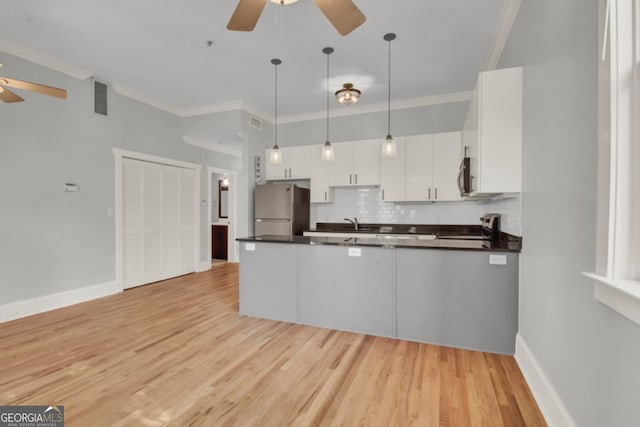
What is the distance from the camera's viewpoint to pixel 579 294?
140 centimetres

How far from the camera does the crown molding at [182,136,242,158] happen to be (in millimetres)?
5609

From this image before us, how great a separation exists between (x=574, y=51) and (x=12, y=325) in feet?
16.8

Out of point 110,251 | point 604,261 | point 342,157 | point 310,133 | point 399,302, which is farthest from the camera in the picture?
point 310,133

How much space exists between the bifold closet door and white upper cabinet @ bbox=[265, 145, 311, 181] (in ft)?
5.36

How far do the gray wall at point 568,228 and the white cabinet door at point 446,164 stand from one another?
2149 mm

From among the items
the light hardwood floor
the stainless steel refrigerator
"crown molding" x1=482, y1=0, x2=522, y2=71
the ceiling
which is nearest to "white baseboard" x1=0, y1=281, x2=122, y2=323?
the light hardwood floor

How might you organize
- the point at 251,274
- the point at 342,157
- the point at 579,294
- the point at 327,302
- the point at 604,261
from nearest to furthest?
the point at 604,261
the point at 579,294
the point at 327,302
the point at 251,274
the point at 342,157

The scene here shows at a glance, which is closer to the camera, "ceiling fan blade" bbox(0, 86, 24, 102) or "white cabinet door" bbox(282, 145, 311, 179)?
"ceiling fan blade" bbox(0, 86, 24, 102)

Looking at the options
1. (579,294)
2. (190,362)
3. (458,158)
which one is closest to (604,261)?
(579,294)

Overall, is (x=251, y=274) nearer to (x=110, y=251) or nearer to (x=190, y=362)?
(x=190, y=362)

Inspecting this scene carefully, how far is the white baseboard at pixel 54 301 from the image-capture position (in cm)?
329

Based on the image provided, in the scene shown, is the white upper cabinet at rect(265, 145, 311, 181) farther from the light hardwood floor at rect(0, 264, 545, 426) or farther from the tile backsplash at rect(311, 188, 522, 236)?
the light hardwood floor at rect(0, 264, 545, 426)

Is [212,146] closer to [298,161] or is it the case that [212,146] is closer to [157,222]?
[157,222]

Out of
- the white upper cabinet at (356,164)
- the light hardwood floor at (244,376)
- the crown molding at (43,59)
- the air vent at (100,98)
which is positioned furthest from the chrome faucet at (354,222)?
the crown molding at (43,59)
